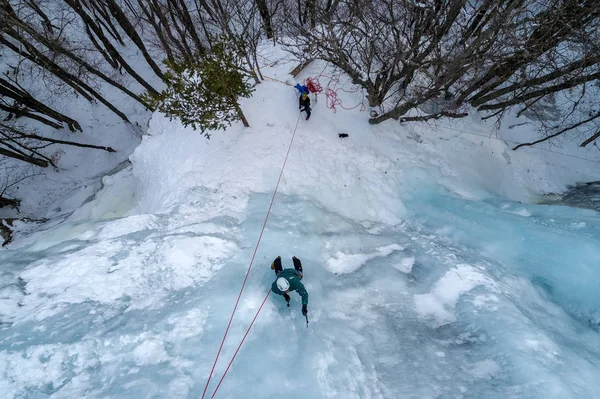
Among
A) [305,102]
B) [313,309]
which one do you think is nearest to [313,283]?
[313,309]

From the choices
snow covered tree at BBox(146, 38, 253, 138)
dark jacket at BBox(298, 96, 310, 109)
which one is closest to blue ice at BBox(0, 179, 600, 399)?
snow covered tree at BBox(146, 38, 253, 138)

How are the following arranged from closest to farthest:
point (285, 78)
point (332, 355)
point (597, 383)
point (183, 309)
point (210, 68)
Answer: point (597, 383), point (332, 355), point (183, 309), point (210, 68), point (285, 78)

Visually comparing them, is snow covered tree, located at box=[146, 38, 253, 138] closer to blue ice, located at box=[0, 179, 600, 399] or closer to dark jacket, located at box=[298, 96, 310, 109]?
dark jacket, located at box=[298, 96, 310, 109]

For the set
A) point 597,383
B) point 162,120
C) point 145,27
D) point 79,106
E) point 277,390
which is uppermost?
point 145,27

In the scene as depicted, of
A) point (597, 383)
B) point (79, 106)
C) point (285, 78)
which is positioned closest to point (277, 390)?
point (597, 383)

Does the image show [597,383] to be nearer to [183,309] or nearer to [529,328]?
[529,328]

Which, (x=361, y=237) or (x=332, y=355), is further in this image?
(x=361, y=237)

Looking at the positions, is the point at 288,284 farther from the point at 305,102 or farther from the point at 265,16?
the point at 265,16

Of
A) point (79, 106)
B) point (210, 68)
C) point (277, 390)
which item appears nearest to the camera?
point (277, 390)
